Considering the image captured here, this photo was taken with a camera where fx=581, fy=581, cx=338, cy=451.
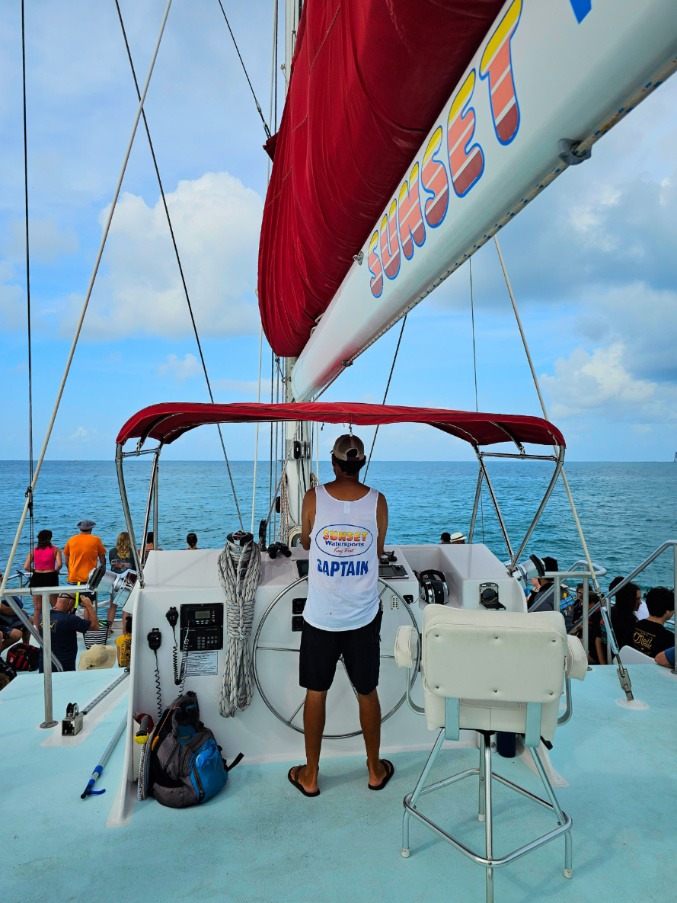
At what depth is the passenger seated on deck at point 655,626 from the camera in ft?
17.6

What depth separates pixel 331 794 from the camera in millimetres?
2789

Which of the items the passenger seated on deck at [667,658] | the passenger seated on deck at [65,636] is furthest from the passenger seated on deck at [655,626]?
the passenger seated on deck at [65,636]

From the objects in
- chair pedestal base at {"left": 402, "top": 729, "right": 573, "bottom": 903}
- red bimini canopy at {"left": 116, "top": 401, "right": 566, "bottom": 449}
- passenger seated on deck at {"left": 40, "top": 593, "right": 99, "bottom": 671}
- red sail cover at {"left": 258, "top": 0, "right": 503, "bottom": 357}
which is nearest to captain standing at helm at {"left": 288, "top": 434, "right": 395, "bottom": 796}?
red bimini canopy at {"left": 116, "top": 401, "right": 566, "bottom": 449}

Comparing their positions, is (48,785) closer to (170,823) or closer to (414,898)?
(170,823)

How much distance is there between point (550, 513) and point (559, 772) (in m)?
39.3

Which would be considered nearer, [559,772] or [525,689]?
[525,689]

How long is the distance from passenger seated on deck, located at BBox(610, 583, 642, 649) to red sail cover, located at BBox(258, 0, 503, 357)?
4595 millimetres

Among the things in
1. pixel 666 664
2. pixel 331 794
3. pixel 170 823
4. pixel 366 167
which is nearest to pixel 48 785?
pixel 170 823

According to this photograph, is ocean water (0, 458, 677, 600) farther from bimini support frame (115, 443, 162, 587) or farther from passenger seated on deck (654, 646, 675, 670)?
bimini support frame (115, 443, 162, 587)

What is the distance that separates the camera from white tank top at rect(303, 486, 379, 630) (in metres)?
2.63

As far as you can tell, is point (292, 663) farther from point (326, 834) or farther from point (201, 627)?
point (326, 834)

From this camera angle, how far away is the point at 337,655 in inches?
107

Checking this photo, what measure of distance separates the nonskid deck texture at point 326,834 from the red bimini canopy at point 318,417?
5.62 ft

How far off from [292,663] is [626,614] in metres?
4.25
